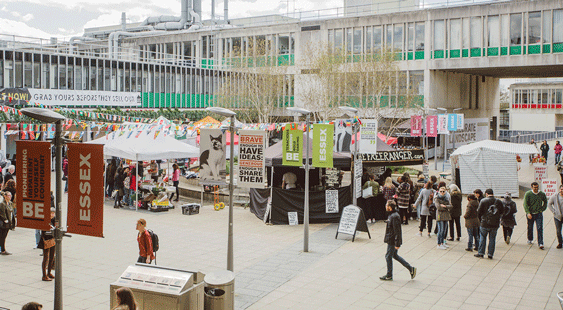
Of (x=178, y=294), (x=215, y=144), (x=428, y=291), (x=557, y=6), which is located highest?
(x=557, y=6)

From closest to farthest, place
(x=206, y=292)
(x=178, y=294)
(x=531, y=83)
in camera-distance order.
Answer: (x=178, y=294)
(x=206, y=292)
(x=531, y=83)

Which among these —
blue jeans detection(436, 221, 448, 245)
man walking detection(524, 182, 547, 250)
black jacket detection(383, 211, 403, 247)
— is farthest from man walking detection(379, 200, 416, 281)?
man walking detection(524, 182, 547, 250)

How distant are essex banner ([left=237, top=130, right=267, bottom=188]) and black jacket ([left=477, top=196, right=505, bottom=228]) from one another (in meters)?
5.57

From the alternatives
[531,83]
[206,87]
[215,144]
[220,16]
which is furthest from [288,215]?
[531,83]

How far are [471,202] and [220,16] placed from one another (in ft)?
196

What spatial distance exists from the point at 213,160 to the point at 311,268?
3611 millimetres

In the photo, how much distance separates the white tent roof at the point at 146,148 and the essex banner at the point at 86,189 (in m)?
12.7

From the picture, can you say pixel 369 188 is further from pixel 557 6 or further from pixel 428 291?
pixel 557 6

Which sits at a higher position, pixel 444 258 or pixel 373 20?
pixel 373 20

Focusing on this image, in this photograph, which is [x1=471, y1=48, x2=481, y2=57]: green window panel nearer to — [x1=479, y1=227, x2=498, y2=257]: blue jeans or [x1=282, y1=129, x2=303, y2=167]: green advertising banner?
[x1=282, y1=129, x2=303, y2=167]: green advertising banner

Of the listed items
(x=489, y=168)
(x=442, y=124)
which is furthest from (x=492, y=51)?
(x=489, y=168)

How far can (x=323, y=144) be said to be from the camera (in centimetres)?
1579

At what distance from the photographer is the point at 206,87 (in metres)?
57.5

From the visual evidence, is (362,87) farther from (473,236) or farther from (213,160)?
(213,160)
